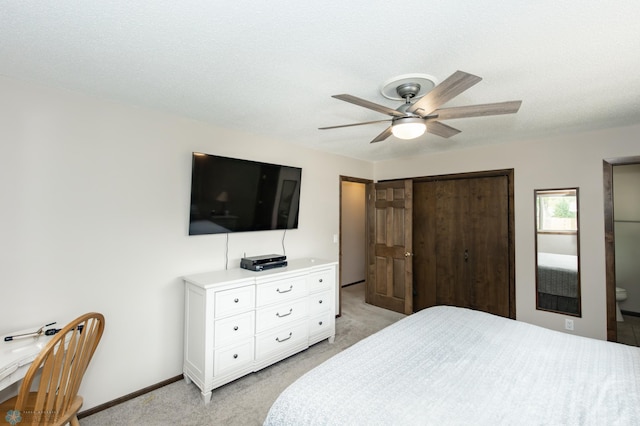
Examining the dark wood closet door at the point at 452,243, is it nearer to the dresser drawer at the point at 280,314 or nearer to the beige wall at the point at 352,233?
the beige wall at the point at 352,233

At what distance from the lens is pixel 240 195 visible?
9.09ft

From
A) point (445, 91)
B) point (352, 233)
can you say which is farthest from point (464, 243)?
point (445, 91)

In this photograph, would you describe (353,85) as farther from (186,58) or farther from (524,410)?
(524,410)

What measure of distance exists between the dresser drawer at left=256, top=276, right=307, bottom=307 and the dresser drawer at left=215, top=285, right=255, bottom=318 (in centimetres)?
8

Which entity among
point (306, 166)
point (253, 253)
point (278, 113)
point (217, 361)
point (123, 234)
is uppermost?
point (278, 113)

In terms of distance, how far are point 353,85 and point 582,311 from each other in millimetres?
3313

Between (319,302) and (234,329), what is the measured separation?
102 centimetres

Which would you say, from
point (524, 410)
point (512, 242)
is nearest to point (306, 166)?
point (512, 242)

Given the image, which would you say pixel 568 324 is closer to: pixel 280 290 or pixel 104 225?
pixel 280 290

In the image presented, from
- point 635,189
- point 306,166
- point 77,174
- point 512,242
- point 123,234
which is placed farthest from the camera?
point 635,189

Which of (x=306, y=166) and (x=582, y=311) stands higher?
(x=306, y=166)

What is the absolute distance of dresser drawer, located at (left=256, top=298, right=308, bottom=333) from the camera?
255 cm

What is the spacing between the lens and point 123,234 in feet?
7.25

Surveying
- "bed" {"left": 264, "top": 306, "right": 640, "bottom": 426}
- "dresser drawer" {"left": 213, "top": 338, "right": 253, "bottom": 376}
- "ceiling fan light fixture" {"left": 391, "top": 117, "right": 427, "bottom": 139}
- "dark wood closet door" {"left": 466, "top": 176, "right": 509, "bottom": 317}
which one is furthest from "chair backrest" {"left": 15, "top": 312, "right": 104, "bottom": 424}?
"dark wood closet door" {"left": 466, "top": 176, "right": 509, "bottom": 317}
